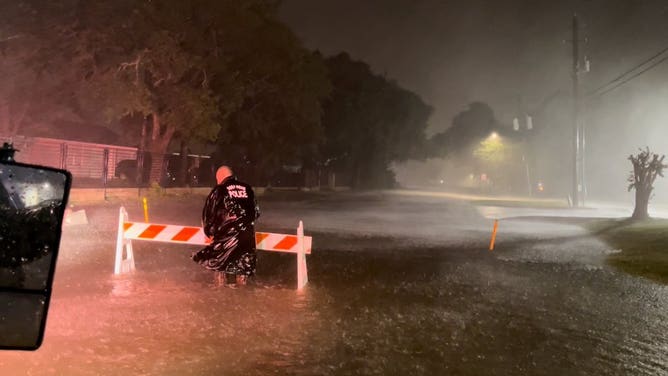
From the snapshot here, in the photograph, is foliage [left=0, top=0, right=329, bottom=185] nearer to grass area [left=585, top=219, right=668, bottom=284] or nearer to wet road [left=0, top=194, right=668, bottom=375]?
wet road [left=0, top=194, right=668, bottom=375]

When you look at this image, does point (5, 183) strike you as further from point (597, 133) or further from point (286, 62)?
point (597, 133)

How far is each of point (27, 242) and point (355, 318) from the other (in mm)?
4873

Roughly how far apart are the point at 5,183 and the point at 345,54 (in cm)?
6580

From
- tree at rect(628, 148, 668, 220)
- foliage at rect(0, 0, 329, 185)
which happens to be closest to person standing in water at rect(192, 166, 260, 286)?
tree at rect(628, 148, 668, 220)

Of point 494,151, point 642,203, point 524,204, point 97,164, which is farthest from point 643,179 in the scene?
point 494,151

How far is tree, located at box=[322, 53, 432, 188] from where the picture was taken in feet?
213

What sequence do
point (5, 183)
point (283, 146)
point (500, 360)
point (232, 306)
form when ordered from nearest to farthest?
point (5, 183) < point (500, 360) < point (232, 306) < point (283, 146)

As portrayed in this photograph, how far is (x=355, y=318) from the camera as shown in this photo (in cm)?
705

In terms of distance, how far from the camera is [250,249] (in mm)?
8203

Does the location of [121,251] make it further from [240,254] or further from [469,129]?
[469,129]

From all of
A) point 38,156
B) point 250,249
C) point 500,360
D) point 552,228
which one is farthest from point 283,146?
point 500,360

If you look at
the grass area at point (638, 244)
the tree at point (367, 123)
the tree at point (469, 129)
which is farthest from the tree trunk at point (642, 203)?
the tree at point (469, 129)

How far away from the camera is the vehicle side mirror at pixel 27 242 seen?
2.62 m

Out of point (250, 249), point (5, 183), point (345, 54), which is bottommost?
point (250, 249)
